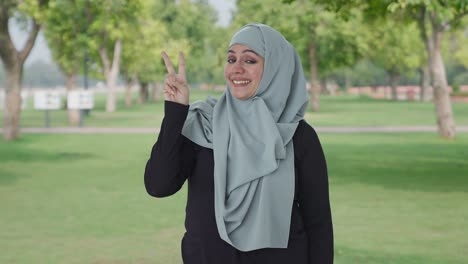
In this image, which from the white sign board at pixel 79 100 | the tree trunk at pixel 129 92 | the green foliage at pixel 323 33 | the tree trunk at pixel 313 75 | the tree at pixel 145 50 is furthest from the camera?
the tree trunk at pixel 129 92

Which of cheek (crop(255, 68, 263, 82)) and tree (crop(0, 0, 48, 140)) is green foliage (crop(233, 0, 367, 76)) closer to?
tree (crop(0, 0, 48, 140))

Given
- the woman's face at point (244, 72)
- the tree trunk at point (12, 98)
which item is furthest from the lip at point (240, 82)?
the tree trunk at point (12, 98)

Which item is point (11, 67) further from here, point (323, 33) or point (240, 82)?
point (323, 33)

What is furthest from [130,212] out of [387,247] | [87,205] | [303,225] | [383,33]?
[383,33]

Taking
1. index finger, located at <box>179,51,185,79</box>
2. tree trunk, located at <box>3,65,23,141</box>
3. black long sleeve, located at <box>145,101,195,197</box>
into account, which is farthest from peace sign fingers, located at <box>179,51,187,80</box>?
tree trunk, located at <box>3,65,23,141</box>

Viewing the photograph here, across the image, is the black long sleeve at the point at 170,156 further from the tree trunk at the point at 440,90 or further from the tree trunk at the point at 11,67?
the tree trunk at the point at 440,90

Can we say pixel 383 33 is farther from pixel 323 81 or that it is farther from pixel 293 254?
pixel 293 254

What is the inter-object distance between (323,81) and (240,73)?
110 meters

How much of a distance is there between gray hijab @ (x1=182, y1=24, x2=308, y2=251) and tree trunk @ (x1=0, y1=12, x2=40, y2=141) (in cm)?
2056

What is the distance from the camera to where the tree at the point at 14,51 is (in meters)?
22.9

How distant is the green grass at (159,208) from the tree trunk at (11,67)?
13.1 ft

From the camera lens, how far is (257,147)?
131 inches

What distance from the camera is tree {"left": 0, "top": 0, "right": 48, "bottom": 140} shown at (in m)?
22.9

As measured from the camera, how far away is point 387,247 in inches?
335
